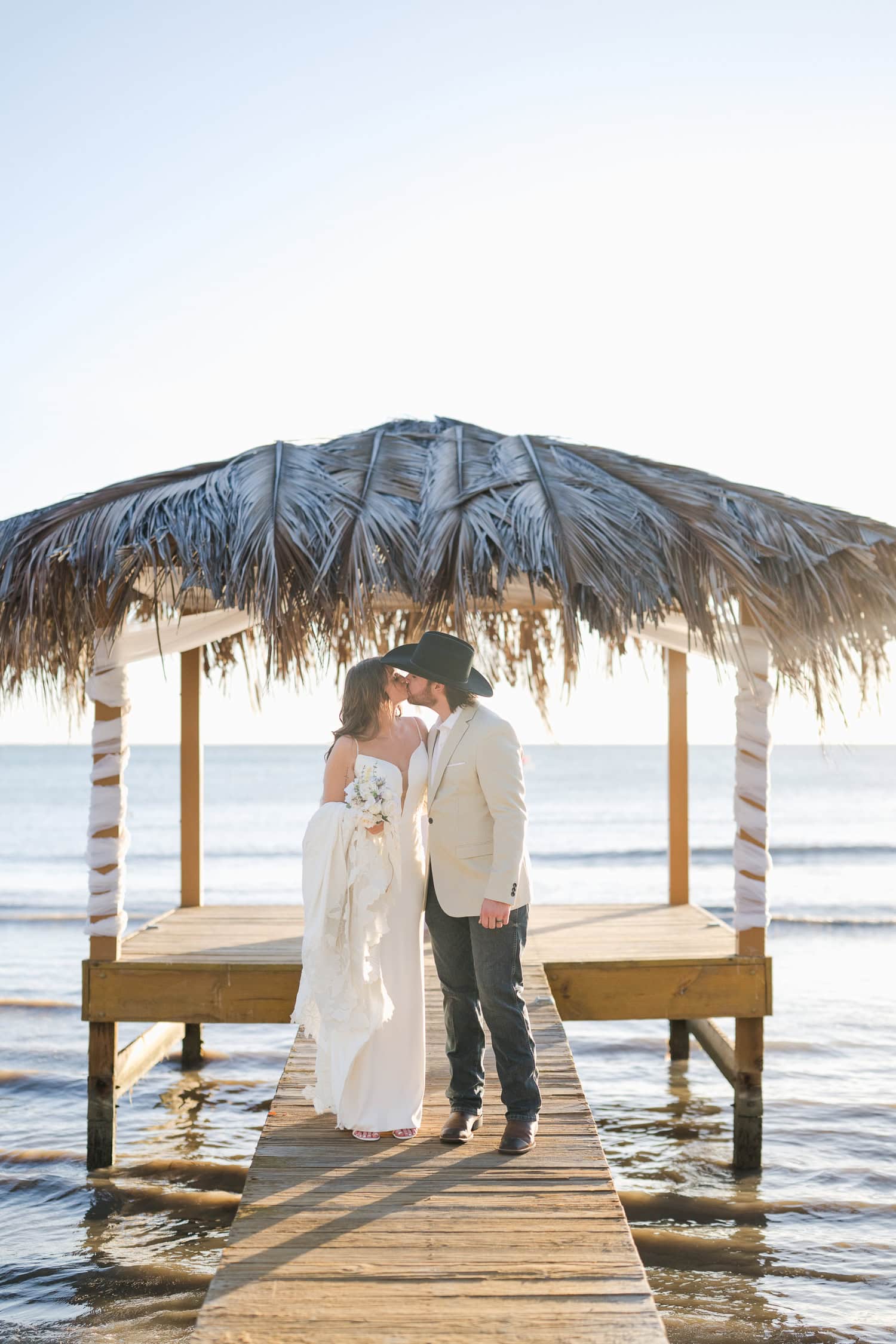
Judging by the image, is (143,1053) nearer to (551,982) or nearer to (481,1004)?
(551,982)

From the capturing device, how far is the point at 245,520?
493cm

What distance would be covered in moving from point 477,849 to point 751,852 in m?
2.42

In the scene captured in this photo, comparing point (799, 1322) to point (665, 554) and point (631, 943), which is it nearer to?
point (631, 943)

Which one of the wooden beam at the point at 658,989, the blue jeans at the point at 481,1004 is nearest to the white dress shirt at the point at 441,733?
the blue jeans at the point at 481,1004

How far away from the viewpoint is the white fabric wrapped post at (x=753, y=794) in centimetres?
538

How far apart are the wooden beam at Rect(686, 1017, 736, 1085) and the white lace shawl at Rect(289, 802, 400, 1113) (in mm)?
2832

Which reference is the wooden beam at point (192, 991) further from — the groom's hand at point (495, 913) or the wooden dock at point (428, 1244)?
the groom's hand at point (495, 913)

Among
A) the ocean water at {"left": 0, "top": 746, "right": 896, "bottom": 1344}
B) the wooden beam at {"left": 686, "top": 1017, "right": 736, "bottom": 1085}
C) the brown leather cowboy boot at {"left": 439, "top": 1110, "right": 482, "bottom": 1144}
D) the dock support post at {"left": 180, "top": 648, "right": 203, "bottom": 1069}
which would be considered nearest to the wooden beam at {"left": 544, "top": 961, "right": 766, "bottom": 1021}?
the wooden beam at {"left": 686, "top": 1017, "right": 736, "bottom": 1085}

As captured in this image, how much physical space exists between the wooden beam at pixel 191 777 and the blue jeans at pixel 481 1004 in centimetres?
401

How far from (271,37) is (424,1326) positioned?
294 inches

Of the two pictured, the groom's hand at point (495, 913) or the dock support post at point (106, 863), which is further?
the dock support post at point (106, 863)

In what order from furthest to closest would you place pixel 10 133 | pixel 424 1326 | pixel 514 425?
pixel 10 133 < pixel 514 425 < pixel 424 1326

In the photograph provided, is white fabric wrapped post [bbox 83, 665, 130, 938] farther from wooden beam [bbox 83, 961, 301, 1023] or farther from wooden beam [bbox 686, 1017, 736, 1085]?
wooden beam [bbox 686, 1017, 736, 1085]

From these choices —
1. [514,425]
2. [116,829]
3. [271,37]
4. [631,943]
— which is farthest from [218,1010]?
A: [271,37]
